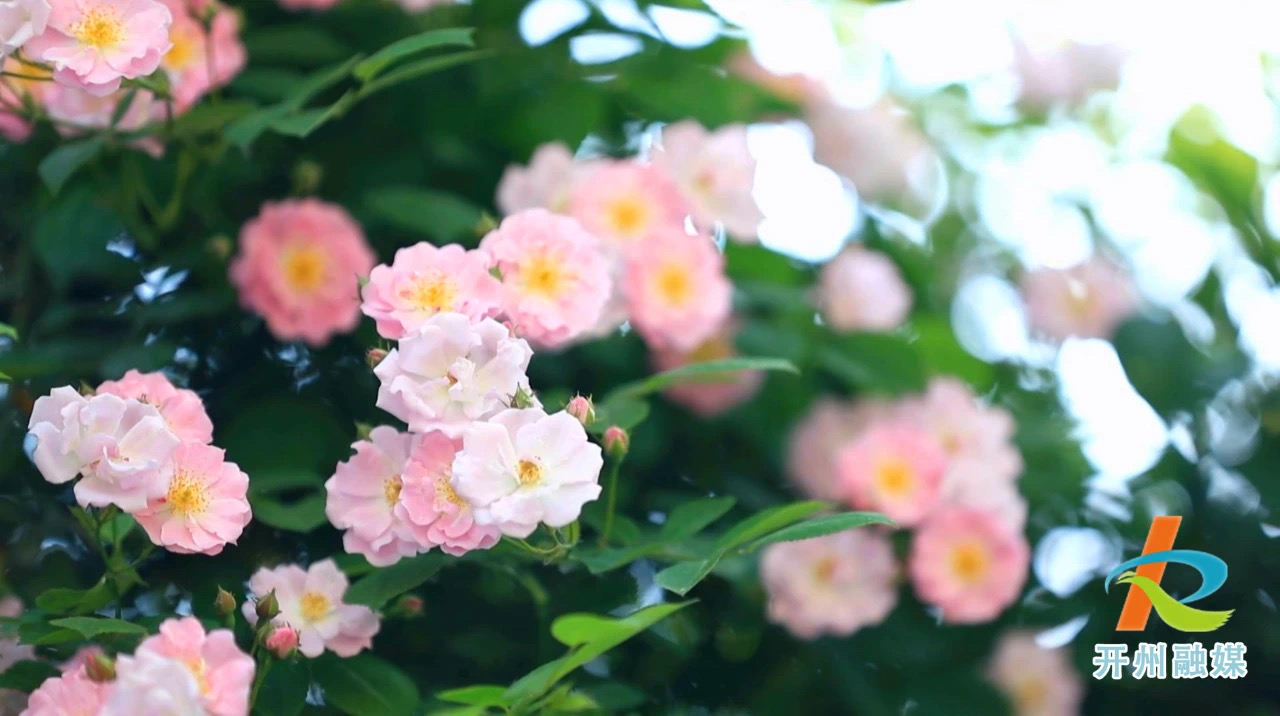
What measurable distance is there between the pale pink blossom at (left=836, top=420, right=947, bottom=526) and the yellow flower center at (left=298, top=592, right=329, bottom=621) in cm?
52

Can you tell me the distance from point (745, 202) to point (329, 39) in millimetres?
378

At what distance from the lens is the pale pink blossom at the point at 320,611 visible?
65 centimetres

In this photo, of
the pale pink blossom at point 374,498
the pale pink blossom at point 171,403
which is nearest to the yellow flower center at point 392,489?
the pale pink blossom at point 374,498

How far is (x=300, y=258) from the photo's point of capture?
94 cm

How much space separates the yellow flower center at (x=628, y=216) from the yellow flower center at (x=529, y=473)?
1.20 feet

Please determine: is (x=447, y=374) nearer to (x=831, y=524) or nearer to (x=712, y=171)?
(x=831, y=524)

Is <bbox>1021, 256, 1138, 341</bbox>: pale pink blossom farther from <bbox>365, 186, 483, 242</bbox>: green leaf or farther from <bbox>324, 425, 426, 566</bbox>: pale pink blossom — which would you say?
<bbox>324, 425, 426, 566</bbox>: pale pink blossom

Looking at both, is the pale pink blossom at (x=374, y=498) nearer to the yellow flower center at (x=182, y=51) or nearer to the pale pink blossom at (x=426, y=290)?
the pale pink blossom at (x=426, y=290)

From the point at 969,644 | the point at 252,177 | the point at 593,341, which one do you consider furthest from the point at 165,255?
the point at 969,644

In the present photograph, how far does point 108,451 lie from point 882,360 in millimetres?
720

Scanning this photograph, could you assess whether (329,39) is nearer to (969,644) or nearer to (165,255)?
(165,255)

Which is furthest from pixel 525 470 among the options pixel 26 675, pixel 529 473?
pixel 26 675

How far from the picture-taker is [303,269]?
91cm

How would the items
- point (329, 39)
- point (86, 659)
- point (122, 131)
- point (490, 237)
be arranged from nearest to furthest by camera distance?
point (86, 659) < point (490, 237) < point (122, 131) < point (329, 39)
